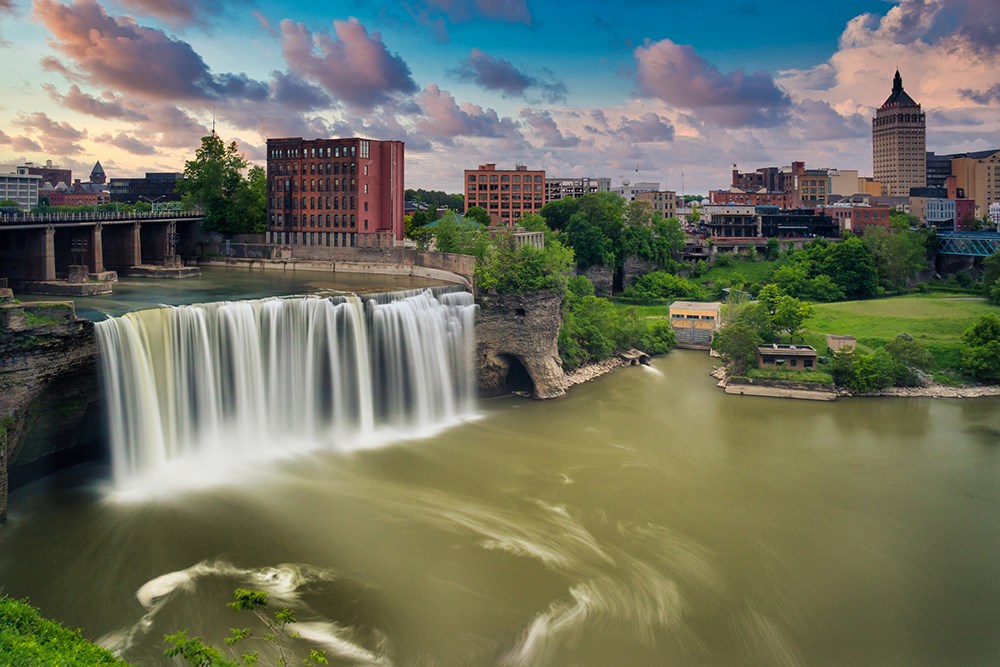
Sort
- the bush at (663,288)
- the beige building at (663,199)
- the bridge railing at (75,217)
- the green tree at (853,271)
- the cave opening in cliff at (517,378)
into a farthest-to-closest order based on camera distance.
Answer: the beige building at (663,199) < the bush at (663,288) < the green tree at (853,271) < the cave opening in cliff at (517,378) < the bridge railing at (75,217)

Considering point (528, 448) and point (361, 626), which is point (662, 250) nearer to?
point (528, 448)

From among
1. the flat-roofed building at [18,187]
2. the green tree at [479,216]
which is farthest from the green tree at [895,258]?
the flat-roofed building at [18,187]

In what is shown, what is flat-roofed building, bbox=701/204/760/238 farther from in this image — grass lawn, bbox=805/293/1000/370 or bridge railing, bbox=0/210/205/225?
bridge railing, bbox=0/210/205/225

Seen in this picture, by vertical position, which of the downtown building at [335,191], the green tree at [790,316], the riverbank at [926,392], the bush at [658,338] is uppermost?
the downtown building at [335,191]

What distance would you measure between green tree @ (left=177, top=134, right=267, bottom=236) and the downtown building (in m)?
4.43

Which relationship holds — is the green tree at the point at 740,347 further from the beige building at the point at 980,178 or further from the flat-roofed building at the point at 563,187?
the beige building at the point at 980,178

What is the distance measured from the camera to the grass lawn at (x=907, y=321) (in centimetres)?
5594

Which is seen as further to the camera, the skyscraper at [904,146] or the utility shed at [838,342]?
the skyscraper at [904,146]

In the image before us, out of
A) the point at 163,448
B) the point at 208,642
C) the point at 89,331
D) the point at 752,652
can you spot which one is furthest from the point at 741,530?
the point at 89,331

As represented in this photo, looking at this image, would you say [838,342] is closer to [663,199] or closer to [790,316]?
[790,316]

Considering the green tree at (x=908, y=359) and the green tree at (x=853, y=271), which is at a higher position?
the green tree at (x=853, y=271)

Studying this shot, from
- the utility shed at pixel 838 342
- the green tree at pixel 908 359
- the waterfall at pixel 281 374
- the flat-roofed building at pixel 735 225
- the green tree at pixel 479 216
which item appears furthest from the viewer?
the flat-roofed building at pixel 735 225

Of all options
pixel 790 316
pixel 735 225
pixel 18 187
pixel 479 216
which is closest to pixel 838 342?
pixel 790 316

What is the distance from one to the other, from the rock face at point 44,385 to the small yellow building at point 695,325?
45.1 metres
